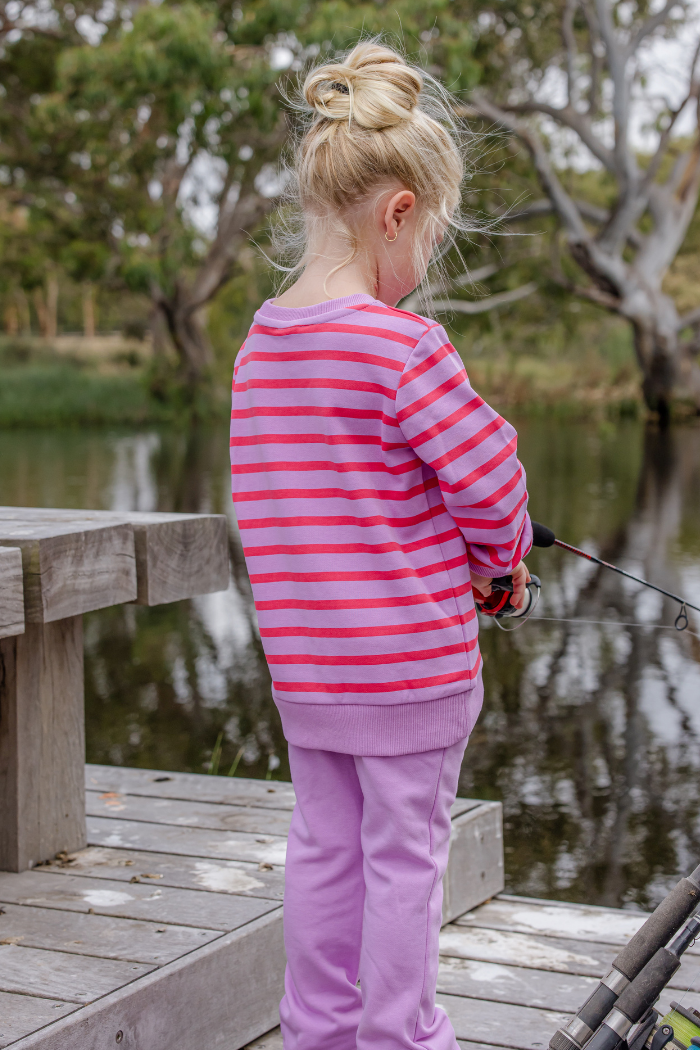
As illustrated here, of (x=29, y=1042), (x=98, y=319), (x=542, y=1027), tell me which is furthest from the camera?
(x=98, y=319)

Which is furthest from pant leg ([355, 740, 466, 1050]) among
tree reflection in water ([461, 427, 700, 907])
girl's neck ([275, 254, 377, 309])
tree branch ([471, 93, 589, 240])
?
tree branch ([471, 93, 589, 240])

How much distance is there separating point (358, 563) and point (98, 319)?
54.9 m

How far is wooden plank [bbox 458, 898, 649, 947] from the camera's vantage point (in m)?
2.16

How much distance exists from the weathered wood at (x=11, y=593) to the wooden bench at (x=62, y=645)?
0.22 ft

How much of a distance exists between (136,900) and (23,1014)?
404 mm

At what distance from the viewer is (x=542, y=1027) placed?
70.7 inches

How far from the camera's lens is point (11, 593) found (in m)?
1.71

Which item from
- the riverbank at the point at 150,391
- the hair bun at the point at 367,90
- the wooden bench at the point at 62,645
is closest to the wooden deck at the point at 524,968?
the wooden bench at the point at 62,645

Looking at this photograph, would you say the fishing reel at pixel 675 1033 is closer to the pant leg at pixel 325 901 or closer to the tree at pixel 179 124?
the pant leg at pixel 325 901

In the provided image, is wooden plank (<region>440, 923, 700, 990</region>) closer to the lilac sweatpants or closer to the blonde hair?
the lilac sweatpants

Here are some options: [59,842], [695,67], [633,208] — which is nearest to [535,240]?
[633,208]

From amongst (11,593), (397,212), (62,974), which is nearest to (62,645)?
(11,593)

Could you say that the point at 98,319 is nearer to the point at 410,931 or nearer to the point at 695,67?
the point at 695,67

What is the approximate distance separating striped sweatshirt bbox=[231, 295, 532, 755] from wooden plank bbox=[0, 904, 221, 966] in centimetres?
42
